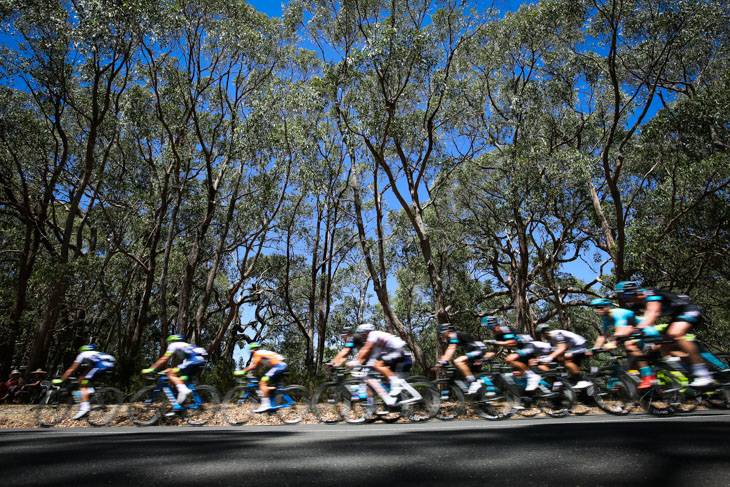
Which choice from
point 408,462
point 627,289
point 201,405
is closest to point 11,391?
point 201,405

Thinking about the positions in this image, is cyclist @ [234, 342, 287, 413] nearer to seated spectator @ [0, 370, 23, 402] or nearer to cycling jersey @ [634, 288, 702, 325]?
cycling jersey @ [634, 288, 702, 325]

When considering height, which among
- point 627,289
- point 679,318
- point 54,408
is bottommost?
point 54,408

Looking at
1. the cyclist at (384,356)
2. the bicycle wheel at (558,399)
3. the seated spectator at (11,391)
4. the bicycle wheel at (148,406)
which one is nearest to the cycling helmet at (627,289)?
the bicycle wheel at (558,399)

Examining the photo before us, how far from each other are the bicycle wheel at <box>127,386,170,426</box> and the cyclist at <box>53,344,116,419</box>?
3.74 feet

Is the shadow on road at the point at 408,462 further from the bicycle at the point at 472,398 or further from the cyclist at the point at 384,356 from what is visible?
the bicycle at the point at 472,398

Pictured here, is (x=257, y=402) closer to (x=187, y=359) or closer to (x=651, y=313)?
(x=187, y=359)

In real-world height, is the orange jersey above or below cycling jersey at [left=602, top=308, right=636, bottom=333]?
below

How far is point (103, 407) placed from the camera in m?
9.33

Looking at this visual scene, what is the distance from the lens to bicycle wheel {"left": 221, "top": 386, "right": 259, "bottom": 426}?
336 inches

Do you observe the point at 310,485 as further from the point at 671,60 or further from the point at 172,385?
the point at 671,60

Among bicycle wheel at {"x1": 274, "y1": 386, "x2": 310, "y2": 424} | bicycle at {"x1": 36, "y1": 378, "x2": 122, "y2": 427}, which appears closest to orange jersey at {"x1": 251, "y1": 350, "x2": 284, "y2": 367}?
bicycle wheel at {"x1": 274, "y1": 386, "x2": 310, "y2": 424}

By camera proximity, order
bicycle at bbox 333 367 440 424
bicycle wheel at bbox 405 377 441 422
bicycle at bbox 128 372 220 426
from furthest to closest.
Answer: bicycle at bbox 128 372 220 426 → bicycle wheel at bbox 405 377 441 422 → bicycle at bbox 333 367 440 424

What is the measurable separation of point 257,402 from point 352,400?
2230mm

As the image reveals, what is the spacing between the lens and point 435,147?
1850 centimetres
